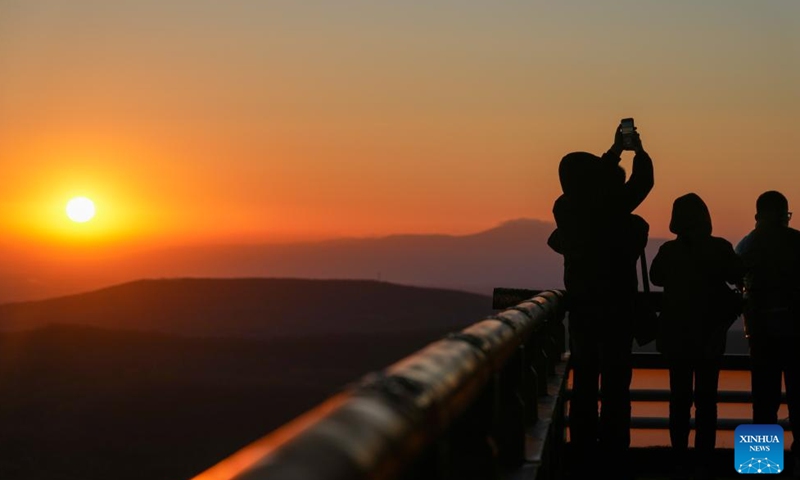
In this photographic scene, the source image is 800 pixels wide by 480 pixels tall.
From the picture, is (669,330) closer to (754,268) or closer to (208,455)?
(754,268)

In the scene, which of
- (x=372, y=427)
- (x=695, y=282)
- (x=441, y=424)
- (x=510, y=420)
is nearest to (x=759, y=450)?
(x=695, y=282)

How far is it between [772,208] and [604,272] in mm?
2417

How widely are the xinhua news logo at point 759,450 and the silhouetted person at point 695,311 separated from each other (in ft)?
1.88

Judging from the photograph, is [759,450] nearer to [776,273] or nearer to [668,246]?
[776,273]

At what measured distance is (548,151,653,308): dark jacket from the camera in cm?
956

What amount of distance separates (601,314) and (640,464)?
126 inches

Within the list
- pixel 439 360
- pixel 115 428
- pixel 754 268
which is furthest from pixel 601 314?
pixel 115 428

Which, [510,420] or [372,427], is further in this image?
[510,420]

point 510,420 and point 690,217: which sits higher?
point 690,217

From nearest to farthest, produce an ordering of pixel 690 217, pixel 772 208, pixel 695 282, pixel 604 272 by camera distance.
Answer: pixel 604 272 → pixel 690 217 → pixel 695 282 → pixel 772 208

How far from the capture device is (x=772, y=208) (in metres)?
11.5

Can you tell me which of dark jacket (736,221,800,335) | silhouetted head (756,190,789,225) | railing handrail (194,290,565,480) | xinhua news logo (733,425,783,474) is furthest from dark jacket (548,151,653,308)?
railing handrail (194,290,565,480)

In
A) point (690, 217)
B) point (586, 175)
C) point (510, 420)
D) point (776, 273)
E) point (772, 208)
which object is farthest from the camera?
point (776, 273)

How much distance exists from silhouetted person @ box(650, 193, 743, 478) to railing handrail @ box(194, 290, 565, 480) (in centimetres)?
699
